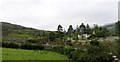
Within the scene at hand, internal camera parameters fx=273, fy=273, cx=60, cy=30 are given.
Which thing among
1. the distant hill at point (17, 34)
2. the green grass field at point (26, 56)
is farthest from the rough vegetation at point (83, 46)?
the distant hill at point (17, 34)

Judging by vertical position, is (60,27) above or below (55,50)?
above

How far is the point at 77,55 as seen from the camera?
3400 centimetres

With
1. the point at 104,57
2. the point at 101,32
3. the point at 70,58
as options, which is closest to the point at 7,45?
the point at 70,58

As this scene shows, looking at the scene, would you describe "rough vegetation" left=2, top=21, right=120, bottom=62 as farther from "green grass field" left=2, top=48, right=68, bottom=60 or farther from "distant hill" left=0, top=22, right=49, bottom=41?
"distant hill" left=0, top=22, right=49, bottom=41

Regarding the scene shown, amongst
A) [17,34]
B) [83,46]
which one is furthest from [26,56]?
[17,34]

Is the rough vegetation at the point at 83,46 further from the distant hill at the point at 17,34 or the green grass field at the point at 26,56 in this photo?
the distant hill at the point at 17,34

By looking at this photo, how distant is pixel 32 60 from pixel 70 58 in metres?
6.47

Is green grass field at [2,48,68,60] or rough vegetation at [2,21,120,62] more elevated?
rough vegetation at [2,21,120,62]

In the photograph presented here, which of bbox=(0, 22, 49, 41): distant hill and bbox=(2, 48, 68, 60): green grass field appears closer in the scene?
bbox=(2, 48, 68, 60): green grass field

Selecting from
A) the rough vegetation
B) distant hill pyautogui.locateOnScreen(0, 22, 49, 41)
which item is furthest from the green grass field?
distant hill pyautogui.locateOnScreen(0, 22, 49, 41)

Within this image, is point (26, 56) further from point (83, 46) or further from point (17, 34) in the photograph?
point (17, 34)

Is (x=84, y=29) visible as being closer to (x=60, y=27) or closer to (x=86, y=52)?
(x=60, y=27)

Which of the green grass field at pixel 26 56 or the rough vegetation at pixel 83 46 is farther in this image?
the green grass field at pixel 26 56

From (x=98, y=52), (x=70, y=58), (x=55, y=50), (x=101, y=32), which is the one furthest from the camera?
(x=101, y=32)
